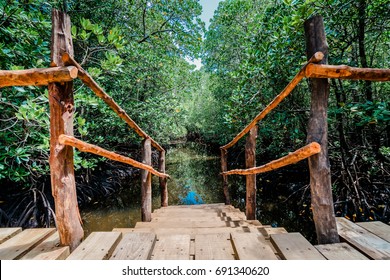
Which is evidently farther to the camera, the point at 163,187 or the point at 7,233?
the point at 163,187

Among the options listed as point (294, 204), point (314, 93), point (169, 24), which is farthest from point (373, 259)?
point (169, 24)

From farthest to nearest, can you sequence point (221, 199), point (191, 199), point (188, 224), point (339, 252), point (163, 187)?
point (191, 199), point (221, 199), point (163, 187), point (188, 224), point (339, 252)

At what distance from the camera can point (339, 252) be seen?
118cm

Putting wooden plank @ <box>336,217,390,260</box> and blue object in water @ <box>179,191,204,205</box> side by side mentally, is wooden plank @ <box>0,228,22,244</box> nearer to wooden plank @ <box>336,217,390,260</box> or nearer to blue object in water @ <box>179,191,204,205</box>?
wooden plank @ <box>336,217,390,260</box>

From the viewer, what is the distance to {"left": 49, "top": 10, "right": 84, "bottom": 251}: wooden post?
126 centimetres

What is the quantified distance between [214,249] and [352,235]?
944 millimetres

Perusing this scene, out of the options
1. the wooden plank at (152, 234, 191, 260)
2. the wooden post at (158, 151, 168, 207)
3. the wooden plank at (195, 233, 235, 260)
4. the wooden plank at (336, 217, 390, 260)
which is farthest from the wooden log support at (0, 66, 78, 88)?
the wooden post at (158, 151, 168, 207)

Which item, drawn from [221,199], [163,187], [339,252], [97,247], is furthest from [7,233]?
[221,199]

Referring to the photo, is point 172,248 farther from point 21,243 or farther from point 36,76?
point 36,76

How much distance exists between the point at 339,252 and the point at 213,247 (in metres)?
0.75

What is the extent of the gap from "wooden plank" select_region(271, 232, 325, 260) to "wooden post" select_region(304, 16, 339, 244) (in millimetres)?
175

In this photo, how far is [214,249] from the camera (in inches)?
51.1

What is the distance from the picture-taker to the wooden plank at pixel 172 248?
4.05 ft
